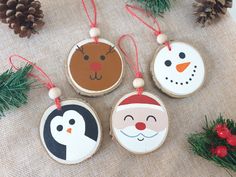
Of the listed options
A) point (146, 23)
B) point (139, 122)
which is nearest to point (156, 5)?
point (146, 23)

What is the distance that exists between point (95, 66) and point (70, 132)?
0.16 metres

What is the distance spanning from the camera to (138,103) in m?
0.77

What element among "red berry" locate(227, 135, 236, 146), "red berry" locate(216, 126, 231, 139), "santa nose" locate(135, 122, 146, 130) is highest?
"red berry" locate(216, 126, 231, 139)

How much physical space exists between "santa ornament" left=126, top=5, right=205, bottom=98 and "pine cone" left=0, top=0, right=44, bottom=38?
0.28m

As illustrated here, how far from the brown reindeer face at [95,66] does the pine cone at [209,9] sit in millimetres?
218

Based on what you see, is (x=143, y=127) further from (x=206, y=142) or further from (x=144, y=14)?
(x=144, y=14)

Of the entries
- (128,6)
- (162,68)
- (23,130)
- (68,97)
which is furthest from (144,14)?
(23,130)

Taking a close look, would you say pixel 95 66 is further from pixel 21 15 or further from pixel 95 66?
pixel 21 15

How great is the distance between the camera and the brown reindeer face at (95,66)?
0.77 m

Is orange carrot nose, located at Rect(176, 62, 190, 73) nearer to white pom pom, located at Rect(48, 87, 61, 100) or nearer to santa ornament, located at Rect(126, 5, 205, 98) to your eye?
santa ornament, located at Rect(126, 5, 205, 98)

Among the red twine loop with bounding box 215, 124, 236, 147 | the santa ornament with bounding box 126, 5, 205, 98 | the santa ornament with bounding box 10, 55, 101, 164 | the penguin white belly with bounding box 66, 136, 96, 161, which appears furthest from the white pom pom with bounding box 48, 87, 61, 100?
the red twine loop with bounding box 215, 124, 236, 147

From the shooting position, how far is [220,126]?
73 cm

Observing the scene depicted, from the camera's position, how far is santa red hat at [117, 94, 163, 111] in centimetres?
77

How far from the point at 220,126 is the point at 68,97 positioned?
341 mm
